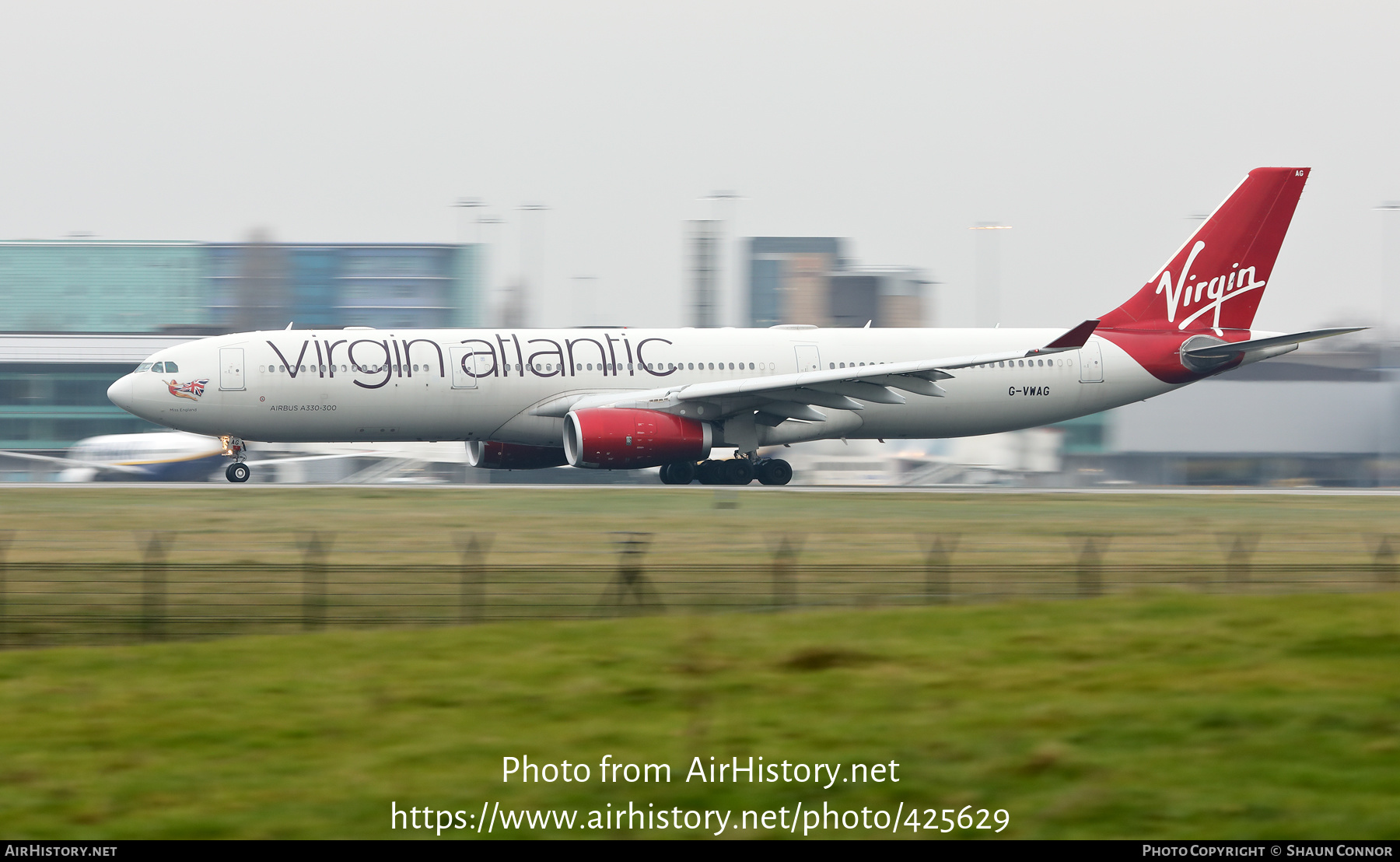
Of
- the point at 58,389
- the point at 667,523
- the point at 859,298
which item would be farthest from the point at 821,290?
the point at 667,523

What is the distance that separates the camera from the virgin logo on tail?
40656 millimetres

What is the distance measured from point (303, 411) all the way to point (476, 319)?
107246 mm

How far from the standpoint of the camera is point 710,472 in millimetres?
39438

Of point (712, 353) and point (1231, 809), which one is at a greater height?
point (712, 353)

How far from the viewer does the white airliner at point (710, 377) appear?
36781 mm

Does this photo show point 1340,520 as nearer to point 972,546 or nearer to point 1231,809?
point 972,546

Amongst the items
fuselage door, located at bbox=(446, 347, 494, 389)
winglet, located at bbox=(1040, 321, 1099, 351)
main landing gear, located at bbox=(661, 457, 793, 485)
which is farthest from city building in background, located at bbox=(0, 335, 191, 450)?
winglet, located at bbox=(1040, 321, 1099, 351)

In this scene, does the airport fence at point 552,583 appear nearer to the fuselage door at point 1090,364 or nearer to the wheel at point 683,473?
the wheel at point 683,473

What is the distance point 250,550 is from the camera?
22031mm

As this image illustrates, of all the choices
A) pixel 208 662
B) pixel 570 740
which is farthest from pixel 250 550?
pixel 570 740

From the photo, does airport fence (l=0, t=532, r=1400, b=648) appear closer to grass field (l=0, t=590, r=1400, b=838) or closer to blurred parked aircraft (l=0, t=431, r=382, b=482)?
grass field (l=0, t=590, r=1400, b=838)
